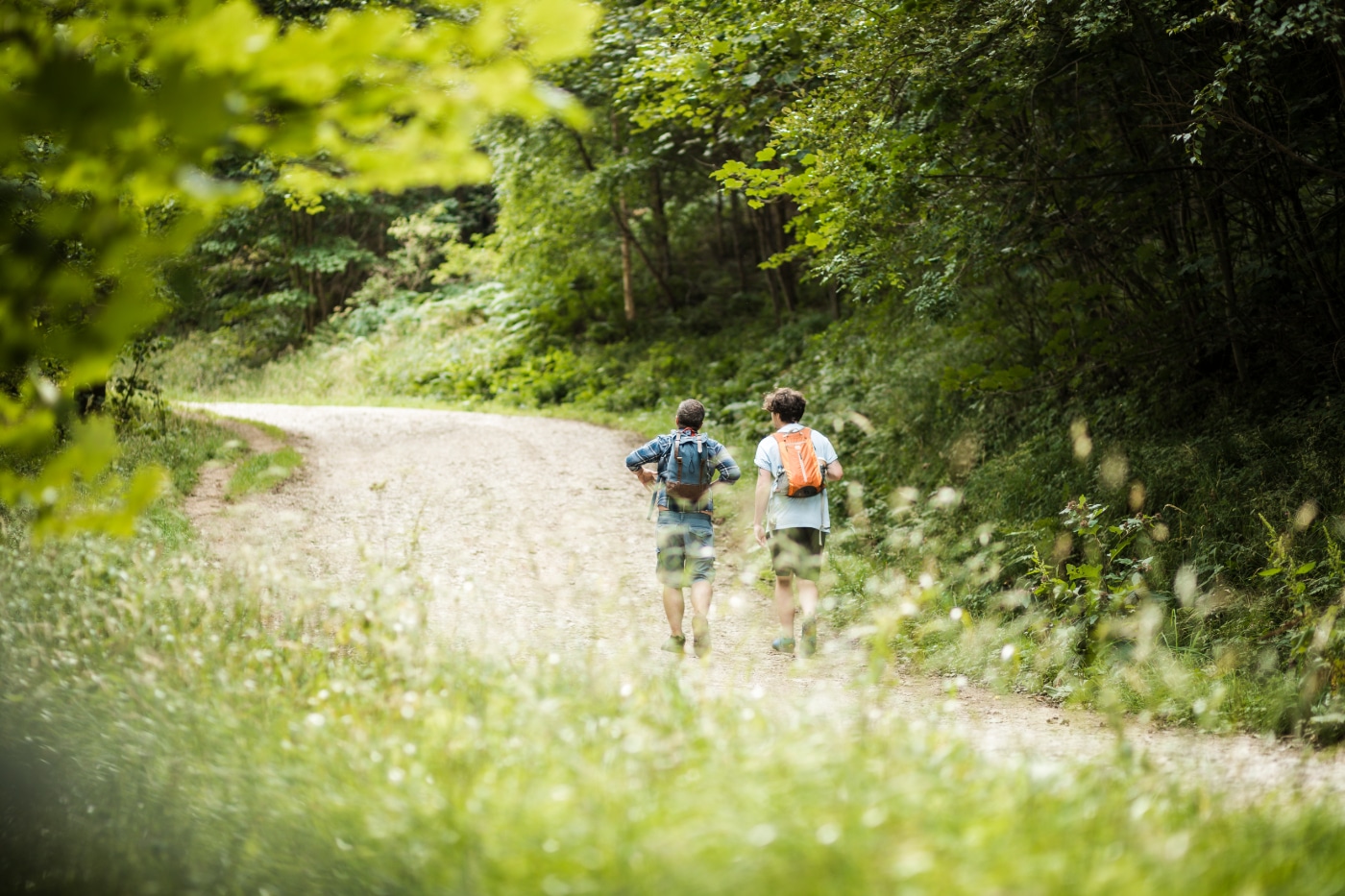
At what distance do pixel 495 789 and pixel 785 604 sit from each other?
4546 mm

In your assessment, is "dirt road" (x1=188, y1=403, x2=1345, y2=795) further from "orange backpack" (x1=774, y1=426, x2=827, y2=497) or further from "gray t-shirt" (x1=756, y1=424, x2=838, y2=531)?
"orange backpack" (x1=774, y1=426, x2=827, y2=497)

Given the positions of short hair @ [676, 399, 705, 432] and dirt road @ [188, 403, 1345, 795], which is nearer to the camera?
dirt road @ [188, 403, 1345, 795]

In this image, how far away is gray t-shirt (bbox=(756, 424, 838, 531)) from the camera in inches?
283

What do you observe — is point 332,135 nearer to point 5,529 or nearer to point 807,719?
point 807,719

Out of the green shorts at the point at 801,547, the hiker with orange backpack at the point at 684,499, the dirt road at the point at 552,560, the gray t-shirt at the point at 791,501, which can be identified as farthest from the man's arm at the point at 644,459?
the green shorts at the point at 801,547

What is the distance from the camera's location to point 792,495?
714cm

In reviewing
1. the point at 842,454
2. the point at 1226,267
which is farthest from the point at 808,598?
the point at 842,454

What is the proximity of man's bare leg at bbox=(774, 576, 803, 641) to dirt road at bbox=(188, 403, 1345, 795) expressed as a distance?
0.24 m

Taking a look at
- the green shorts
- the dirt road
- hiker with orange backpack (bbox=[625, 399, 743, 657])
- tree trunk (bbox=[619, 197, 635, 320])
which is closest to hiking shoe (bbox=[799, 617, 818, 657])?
the dirt road

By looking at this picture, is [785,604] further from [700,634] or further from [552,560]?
[552,560]

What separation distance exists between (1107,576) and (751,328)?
12850 millimetres

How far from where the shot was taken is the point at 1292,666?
577cm

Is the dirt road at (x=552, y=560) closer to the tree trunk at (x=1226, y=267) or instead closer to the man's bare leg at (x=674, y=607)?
the man's bare leg at (x=674, y=607)

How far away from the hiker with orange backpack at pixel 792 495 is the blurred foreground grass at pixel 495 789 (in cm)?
272
